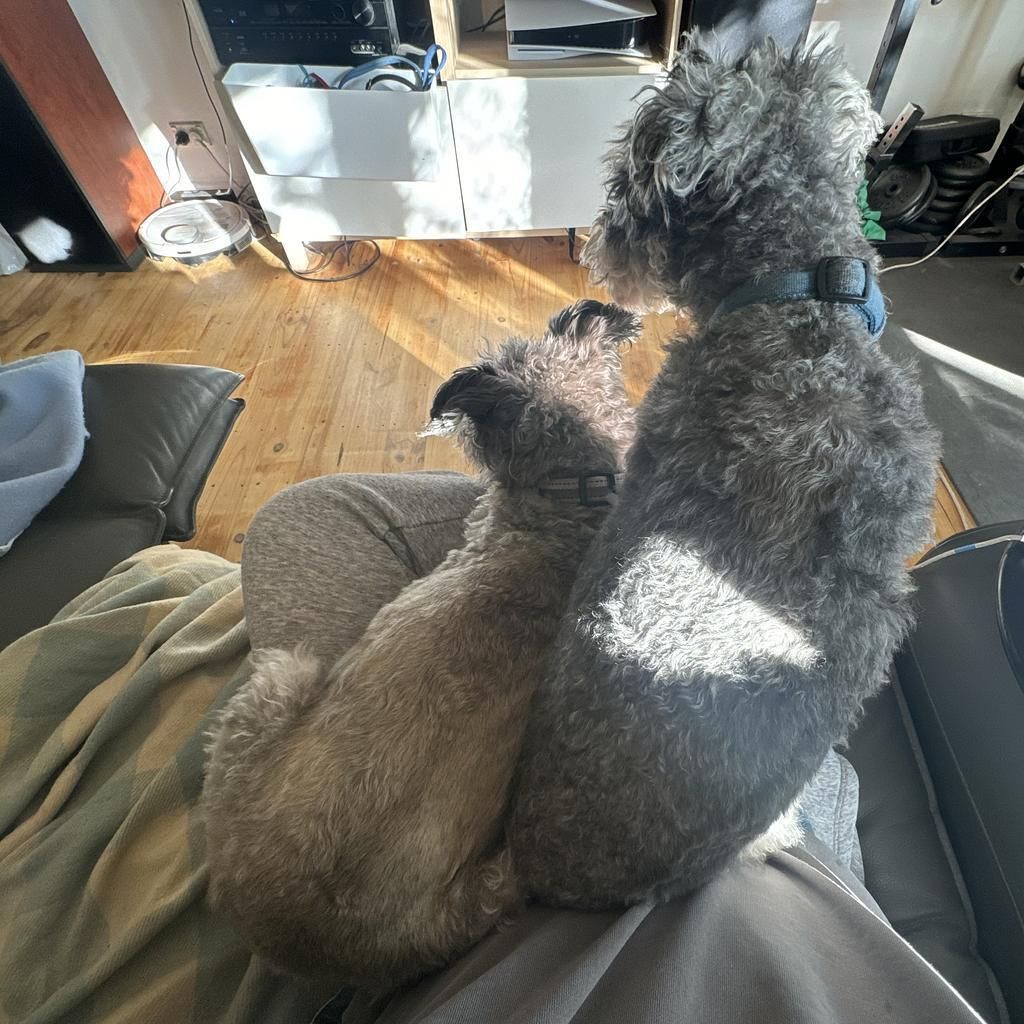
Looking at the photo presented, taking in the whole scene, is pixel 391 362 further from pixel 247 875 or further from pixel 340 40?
pixel 247 875

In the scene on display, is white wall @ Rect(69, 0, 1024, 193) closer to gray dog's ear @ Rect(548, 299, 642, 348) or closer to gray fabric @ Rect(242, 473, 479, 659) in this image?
gray dog's ear @ Rect(548, 299, 642, 348)

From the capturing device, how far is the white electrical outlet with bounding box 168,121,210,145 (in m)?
2.91

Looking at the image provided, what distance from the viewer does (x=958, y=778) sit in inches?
35.8

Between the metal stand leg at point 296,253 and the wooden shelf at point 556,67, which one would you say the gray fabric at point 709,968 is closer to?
the wooden shelf at point 556,67

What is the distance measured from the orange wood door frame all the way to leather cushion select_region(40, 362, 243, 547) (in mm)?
1401

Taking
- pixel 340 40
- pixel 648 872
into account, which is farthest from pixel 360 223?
pixel 648 872

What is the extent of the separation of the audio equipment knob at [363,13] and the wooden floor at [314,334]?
2.78ft

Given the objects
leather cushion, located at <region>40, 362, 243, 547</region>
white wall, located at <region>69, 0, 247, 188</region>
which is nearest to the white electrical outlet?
white wall, located at <region>69, 0, 247, 188</region>

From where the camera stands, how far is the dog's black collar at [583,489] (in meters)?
1.13

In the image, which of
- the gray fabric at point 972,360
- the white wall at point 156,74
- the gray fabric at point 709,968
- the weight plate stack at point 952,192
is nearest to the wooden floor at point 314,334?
the gray fabric at point 972,360

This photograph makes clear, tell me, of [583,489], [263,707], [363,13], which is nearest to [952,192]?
[363,13]

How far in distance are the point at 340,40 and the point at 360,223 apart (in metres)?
0.63

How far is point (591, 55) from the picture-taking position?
2.23 m

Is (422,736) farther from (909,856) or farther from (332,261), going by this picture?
(332,261)
